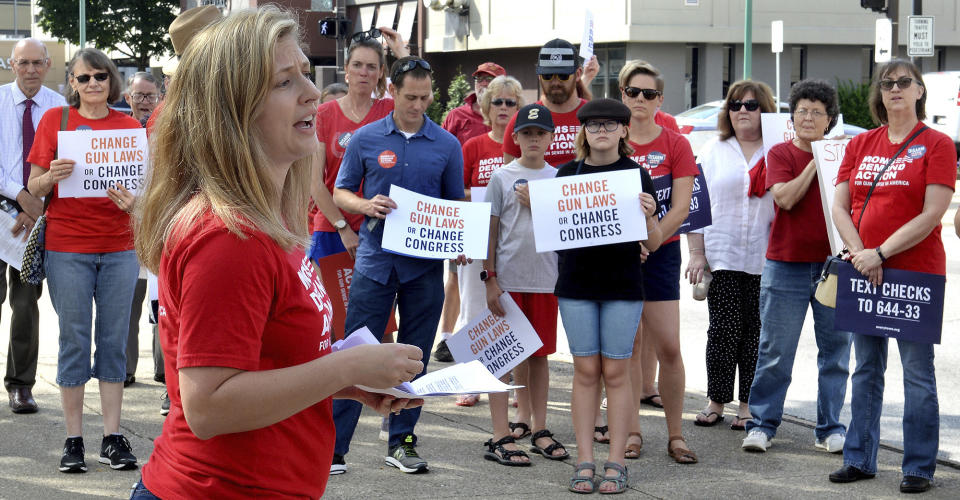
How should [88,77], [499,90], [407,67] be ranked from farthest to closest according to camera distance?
[499,90] < [407,67] < [88,77]

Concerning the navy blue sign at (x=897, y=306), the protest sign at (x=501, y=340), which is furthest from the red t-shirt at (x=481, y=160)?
the navy blue sign at (x=897, y=306)

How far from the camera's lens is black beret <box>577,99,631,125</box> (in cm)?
568

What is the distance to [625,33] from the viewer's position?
3234cm

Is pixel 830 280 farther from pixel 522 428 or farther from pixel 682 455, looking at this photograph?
pixel 522 428

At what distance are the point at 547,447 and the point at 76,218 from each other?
273cm

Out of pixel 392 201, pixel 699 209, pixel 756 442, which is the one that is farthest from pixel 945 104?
pixel 392 201

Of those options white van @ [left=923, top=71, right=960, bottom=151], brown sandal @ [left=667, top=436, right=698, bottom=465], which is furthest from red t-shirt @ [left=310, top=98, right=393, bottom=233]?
white van @ [left=923, top=71, right=960, bottom=151]

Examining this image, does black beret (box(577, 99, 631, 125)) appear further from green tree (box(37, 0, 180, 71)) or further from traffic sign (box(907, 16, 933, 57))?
green tree (box(37, 0, 180, 71))

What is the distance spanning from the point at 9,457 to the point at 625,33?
28033 millimetres

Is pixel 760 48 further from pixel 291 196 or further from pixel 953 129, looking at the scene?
pixel 291 196

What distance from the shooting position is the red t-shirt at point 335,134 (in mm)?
6914

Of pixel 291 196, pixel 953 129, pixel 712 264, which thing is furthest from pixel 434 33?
pixel 291 196

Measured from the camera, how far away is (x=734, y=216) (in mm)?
6980

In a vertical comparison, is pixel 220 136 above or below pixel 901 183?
above
